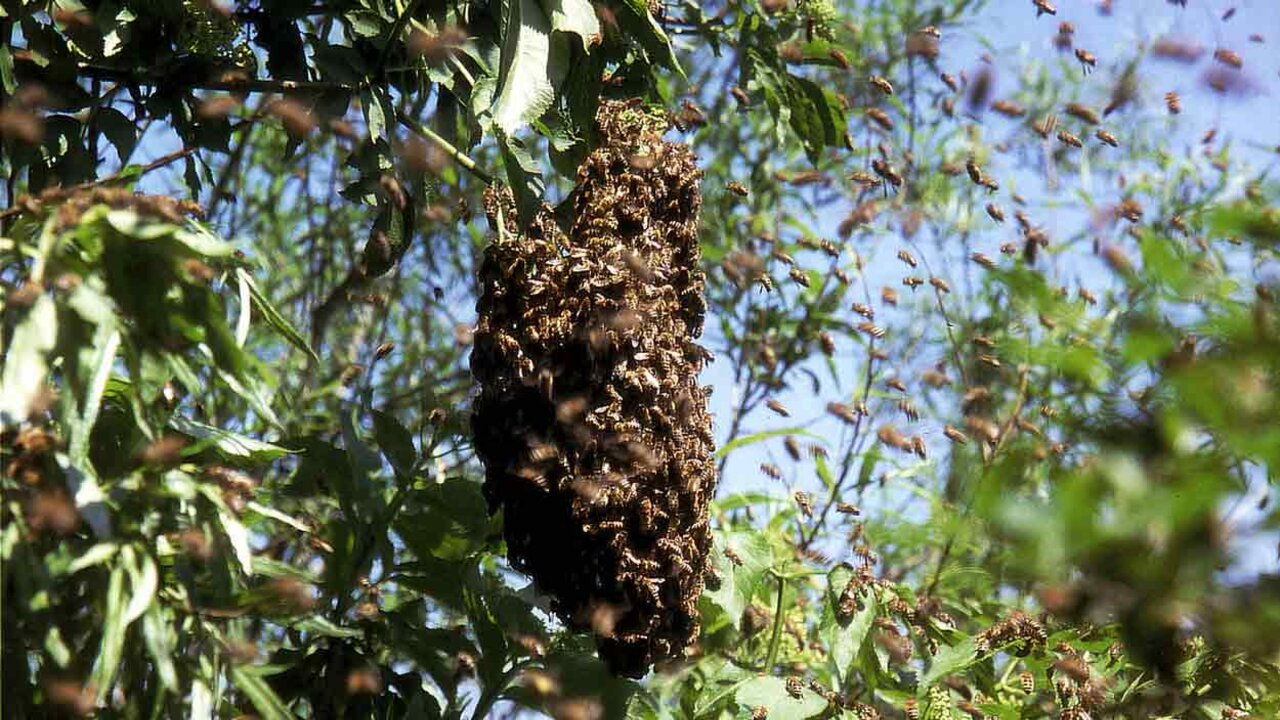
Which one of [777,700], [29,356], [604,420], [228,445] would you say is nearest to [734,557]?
[777,700]

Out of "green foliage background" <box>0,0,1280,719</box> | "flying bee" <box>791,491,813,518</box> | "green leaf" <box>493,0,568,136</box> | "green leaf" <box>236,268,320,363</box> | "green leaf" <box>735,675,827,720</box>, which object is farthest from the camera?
"flying bee" <box>791,491,813,518</box>

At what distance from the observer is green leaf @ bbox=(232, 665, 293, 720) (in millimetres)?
1833

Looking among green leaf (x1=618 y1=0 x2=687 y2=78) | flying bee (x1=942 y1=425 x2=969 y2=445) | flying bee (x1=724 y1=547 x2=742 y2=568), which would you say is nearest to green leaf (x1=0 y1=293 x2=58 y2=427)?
green leaf (x1=618 y1=0 x2=687 y2=78)

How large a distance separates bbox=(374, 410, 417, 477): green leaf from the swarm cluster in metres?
0.30

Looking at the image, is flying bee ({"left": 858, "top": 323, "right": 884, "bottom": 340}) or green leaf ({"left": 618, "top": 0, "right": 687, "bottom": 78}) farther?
flying bee ({"left": 858, "top": 323, "right": 884, "bottom": 340})

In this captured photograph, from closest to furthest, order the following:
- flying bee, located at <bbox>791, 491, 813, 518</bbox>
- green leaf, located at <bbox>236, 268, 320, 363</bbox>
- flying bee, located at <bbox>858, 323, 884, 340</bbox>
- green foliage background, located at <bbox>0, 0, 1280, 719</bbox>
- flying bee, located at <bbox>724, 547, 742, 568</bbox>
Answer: green foliage background, located at <bbox>0, 0, 1280, 719</bbox> → green leaf, located at <bbox>236, 268, 320, 363</bbox> → flying bee, located at <bbox>724, 547, 742, 568</bbox> → flying bee, located at <bbox>791, 491, 813, 518</bbox> → flying bee, located at <bbox>858, 323, 884, 340</bbox>

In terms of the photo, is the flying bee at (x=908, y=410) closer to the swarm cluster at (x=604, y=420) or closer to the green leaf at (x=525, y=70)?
the swarm cluster at (x=604, y=420)

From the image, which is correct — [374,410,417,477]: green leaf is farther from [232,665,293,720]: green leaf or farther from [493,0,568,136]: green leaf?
[232,665,293,720]: green leaf

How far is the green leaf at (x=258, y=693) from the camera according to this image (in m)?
1.83

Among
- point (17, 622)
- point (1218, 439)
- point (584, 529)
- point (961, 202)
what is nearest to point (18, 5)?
point (17, 622)

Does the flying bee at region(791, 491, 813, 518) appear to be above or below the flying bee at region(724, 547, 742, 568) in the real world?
below

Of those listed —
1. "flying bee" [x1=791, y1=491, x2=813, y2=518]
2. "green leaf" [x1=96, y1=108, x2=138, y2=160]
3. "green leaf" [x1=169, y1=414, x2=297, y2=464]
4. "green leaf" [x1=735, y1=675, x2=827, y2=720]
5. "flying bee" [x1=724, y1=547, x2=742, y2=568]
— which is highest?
"green leaf" [x1=96, y1=108, x2=138, y2=160]

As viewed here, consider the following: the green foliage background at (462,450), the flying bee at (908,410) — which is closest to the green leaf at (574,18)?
the green foliage background at (462,450)

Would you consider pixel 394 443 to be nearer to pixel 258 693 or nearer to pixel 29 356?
pixel 258 693
